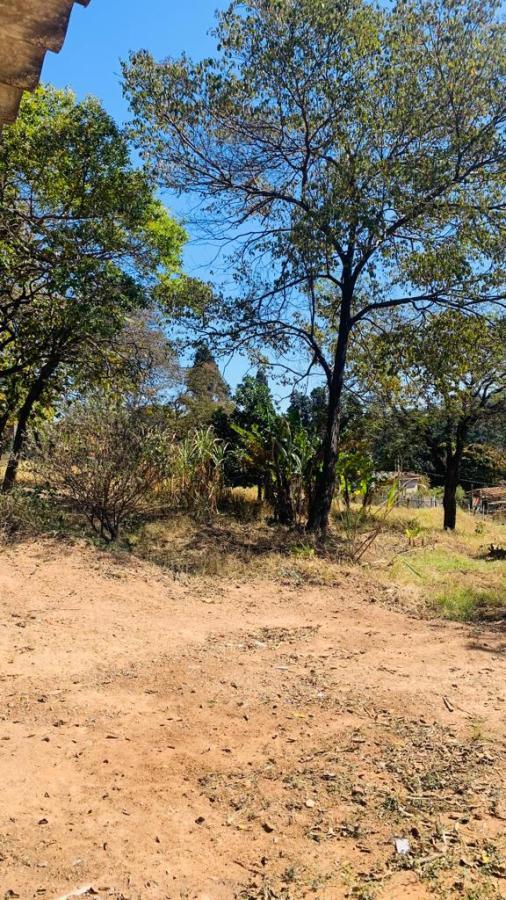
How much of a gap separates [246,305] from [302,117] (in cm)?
304

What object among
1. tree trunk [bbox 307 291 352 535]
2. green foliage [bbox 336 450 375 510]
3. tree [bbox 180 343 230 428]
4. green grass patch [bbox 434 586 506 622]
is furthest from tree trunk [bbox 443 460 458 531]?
tree [bbox 180 343 230 428]

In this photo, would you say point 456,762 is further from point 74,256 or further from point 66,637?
point 74,256

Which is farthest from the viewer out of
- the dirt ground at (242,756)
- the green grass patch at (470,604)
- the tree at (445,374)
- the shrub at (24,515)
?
the tree at (445,374)

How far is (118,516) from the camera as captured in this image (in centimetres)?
811

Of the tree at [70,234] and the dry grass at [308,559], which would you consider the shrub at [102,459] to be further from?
the tree at [70,234]

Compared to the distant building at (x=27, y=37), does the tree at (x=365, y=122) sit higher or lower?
higher

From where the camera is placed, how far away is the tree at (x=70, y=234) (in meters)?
10.6

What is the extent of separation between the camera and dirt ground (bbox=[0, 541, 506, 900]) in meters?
2.31

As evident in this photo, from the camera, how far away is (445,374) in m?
10.5

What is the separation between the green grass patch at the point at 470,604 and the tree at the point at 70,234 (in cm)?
675

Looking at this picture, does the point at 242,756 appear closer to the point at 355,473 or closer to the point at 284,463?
the point at 284,463

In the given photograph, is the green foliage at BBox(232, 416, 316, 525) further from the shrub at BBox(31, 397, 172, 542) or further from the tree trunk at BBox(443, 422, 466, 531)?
the tree trunk at BBox(443, 422, 466, 531)

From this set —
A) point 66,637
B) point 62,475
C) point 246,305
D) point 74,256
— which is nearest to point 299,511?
point 246,305

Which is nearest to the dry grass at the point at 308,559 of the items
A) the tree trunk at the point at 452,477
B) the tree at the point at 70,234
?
the tree at the point at 70,234
